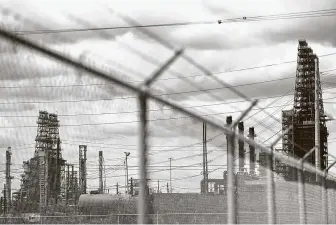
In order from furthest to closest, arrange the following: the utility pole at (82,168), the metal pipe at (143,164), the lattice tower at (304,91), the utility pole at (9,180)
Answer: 1. the lattice tower at (304,91)
2. the metal pipe at (143,164)
3. the utility pole at (82,168)
4. the utility pole at (9,180)

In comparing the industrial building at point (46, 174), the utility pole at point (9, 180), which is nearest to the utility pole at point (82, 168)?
the industrial building at point (46, 174)

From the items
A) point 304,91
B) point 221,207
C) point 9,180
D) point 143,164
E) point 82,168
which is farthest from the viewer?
point 304,91

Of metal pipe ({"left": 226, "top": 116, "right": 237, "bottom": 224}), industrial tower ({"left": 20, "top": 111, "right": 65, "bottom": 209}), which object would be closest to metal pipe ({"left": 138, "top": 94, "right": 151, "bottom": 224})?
industrial tower ({"left": 20, "top": 111, "right": 65, "bottom": 209})

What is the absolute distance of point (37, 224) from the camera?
3529 millimetres

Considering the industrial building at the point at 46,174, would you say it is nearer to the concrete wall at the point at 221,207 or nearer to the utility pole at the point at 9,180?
the utility pole at the point at 9,180

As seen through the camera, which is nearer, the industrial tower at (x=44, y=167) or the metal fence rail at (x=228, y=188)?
the industrial tower at (x=44, y=167)

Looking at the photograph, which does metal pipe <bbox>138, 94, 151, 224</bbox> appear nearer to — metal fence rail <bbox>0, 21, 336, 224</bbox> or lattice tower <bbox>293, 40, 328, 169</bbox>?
metal fence rail <bbox>0, 21, 336, 224</bbox>

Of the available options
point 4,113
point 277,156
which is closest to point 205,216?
point 277,156

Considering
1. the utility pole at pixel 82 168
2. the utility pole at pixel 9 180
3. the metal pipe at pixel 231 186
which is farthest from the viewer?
the metal pipe at pixel 231 186

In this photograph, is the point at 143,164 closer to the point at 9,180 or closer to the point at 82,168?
the point at 82,168

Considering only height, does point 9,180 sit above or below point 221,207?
above

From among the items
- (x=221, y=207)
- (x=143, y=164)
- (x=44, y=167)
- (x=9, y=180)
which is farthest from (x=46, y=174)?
(x=221, y=207)

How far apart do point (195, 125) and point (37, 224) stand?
8.48ft

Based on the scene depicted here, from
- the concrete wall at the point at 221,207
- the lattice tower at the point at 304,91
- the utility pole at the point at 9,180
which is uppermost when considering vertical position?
the lattice tower at the point at 304,91
